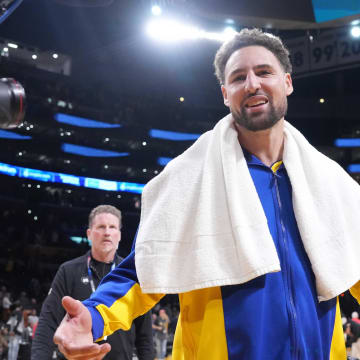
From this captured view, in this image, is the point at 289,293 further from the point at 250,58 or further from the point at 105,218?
the point at 105,218

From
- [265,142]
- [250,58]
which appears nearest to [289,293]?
[265,142]

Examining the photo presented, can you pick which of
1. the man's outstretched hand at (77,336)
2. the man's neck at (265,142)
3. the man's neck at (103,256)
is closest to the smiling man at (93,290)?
the man's neck at (103,256)

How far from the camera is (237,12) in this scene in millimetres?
5797

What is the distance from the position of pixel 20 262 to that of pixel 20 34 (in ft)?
31.7

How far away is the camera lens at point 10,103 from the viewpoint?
316 centimetres

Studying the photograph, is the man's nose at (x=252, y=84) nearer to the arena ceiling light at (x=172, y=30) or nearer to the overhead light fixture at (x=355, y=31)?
the arena ceiling light at (x=172, y=30)

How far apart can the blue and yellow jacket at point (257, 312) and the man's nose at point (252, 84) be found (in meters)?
0.38

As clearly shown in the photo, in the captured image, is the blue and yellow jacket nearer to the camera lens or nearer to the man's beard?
the man's beard

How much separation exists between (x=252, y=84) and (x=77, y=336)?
1055 mm

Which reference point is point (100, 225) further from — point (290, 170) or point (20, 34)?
point (20, 34)

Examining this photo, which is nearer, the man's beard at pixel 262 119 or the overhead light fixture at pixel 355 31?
the man's beard at pixel 262 119

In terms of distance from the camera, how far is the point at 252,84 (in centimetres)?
195

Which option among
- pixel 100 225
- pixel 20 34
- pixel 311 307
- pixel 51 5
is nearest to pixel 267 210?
pixel 311 307

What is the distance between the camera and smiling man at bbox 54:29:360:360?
5.57ft
